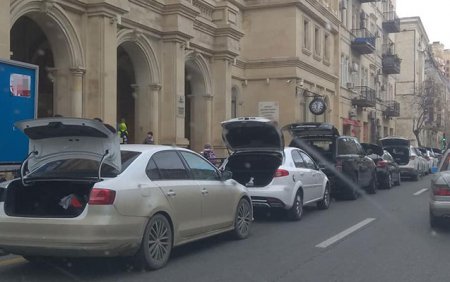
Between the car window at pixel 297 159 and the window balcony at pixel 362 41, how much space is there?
29.5 meters

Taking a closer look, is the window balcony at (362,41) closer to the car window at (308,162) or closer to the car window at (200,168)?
the car window at (308,162)

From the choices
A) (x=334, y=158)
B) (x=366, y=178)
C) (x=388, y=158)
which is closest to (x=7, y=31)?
(x=334, y=158)

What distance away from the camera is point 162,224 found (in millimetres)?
7211

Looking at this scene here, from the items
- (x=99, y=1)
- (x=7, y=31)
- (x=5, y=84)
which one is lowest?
(x=5, y=84)

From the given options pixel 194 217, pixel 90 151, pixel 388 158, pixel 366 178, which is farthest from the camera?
pixel 388 158

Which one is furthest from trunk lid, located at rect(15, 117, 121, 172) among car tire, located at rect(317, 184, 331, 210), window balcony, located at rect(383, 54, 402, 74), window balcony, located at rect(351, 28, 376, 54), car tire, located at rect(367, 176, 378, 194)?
window balcony, located at rect(383, 54, 402, 74)

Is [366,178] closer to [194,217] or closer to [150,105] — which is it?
[150,105]

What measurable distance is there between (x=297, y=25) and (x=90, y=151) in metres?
23.1

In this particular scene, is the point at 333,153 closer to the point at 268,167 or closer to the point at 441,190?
the point at 268,167

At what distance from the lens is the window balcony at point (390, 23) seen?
51772 mm

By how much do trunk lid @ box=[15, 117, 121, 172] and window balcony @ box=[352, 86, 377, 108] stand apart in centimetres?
3515

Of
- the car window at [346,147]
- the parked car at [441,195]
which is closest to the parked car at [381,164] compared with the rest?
the car window at [346,147]

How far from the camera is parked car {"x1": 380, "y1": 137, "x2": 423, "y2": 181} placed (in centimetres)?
2556

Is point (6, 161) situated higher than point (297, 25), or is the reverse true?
point (297, 25)
